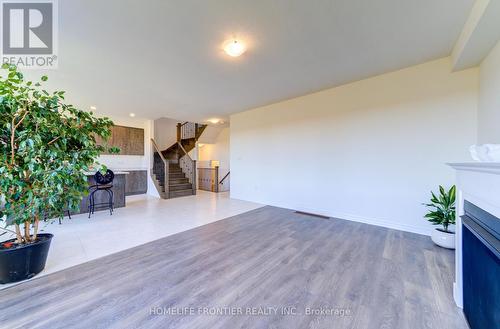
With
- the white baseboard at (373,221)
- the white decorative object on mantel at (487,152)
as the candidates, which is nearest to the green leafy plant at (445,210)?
the white baseboard at (373,221)

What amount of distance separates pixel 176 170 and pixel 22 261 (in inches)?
233

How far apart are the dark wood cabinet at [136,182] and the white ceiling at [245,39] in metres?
3.42

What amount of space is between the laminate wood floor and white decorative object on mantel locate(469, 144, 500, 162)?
1305mm

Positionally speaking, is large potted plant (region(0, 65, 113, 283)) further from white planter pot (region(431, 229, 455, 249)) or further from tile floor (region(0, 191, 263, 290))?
white planter pot (region(431, 229, 455, 249))

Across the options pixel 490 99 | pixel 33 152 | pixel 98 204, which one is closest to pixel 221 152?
pixel 98 204

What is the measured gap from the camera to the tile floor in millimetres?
2609

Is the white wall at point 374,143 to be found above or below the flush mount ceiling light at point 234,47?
below

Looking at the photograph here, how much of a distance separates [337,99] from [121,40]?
4046 mm

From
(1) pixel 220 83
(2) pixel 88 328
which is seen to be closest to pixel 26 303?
(2) pixel 88 328

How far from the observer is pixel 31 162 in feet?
6.11

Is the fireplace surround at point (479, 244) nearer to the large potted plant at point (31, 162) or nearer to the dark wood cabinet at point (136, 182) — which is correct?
the large potted plant at point (31, 162)

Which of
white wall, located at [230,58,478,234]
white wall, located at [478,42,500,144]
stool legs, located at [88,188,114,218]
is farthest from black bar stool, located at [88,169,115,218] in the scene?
white wall, located at [478,42,500,144]

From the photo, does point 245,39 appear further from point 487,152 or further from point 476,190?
point 476,190

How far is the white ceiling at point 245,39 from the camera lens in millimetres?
2109
